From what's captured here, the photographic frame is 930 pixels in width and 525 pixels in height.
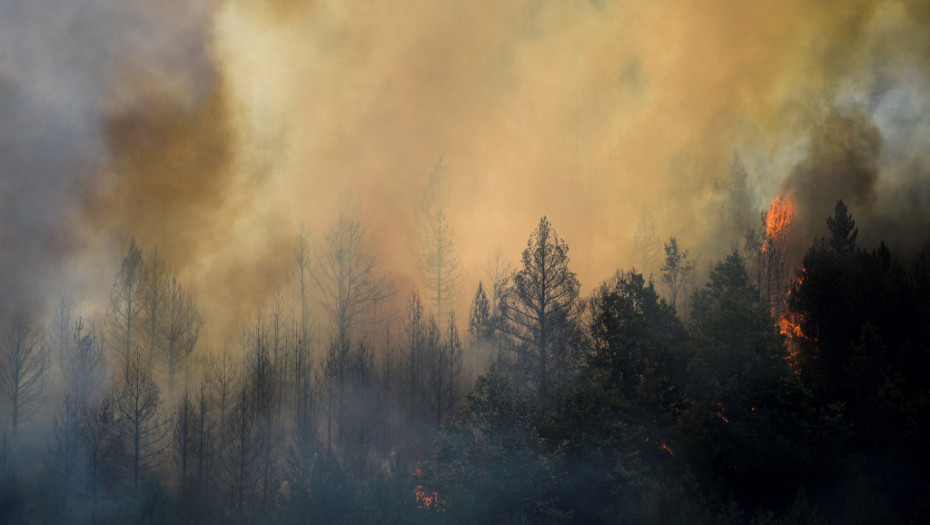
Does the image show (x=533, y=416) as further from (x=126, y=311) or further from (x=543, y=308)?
(x=126, y=311)

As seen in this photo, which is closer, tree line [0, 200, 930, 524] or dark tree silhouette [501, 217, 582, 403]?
tree line [0, 200, 930, 524]

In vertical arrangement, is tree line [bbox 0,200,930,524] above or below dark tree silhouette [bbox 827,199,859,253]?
below

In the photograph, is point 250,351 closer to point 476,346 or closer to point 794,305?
point 476,346

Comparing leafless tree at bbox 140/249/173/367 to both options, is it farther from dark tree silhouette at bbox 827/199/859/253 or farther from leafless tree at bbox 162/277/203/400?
dark tree silhouette at bbox 827/199/859/253

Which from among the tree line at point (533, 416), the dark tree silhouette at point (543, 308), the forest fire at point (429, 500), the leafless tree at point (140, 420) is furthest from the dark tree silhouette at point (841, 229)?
the leafless tree at point (140, 420)

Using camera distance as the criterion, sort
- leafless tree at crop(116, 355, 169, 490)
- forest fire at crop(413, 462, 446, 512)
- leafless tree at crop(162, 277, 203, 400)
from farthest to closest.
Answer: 1. leafless tree at crop(162, 277, 203, 400)
2. leafless tree at crop(116, 355, 169, 490)
3. forest fire at crop(413, 462, 446, 512)

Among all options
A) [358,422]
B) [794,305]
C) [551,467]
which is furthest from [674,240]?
[551,467]

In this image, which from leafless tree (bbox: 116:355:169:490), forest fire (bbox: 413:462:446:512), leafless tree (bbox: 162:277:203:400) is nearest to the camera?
forest fire (bbox: 413:462:446:512)

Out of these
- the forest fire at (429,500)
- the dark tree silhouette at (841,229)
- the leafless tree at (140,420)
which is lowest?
the forest fire at (429,500)

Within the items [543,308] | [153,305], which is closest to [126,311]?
[153,305]

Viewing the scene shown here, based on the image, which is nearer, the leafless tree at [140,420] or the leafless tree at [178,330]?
the leafless tree at [140,420]

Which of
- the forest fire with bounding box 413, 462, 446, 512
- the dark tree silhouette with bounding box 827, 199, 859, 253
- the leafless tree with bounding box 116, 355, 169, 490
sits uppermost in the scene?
the dark tree silhouette with bounding box 827, 199, 859, 253

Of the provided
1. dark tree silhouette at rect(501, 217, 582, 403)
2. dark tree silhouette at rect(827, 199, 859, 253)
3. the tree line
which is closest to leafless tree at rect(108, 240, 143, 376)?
the tree line

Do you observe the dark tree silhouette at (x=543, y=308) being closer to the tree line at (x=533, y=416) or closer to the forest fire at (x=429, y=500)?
the tree line at (x=533, y=416)
